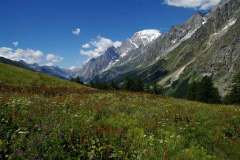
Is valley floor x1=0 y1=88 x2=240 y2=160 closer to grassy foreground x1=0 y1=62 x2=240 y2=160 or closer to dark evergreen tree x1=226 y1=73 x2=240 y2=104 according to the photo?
grassy foreground x1=0 y1=62 x2=240 y2=160

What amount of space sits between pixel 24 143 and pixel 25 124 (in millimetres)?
2138

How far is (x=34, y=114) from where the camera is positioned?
13148 mm

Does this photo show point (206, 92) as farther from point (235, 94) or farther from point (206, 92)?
point (235, 94)

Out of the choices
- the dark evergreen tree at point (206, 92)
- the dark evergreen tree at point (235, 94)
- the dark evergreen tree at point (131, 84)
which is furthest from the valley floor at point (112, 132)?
the dark evergreen tree at point (131, 84)

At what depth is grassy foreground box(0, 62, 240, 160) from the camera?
1014 centimetres

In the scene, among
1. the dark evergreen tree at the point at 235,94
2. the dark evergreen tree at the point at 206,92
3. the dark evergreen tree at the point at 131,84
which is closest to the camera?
the dark evergreen tree at the point at 235,94

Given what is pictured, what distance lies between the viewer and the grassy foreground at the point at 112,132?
10.1 meters

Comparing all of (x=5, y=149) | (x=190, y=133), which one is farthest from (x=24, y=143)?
(x=190, y=133)

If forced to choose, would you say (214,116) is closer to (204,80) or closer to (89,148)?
(89,148)

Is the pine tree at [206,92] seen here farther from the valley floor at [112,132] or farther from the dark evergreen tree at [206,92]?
the valley floor at [112,132]

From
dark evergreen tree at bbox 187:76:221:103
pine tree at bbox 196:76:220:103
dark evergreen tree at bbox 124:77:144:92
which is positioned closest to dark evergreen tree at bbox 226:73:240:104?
dark evergreen tree at bbox 187:76:221:103

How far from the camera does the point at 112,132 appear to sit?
11.9m

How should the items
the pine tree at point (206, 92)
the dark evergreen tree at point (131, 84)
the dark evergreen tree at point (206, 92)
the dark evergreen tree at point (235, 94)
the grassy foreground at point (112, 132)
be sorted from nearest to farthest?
1. the grassy foreground at point (112, 132)
2. the dark evergreen tree at point (235, 94)
3. the dark evergreen tree at point (206, 92)
4. the pine tree at point (206, 92)
5. the dark evergreen tree at point (131, 84)

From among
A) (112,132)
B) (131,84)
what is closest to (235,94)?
(131,84)
